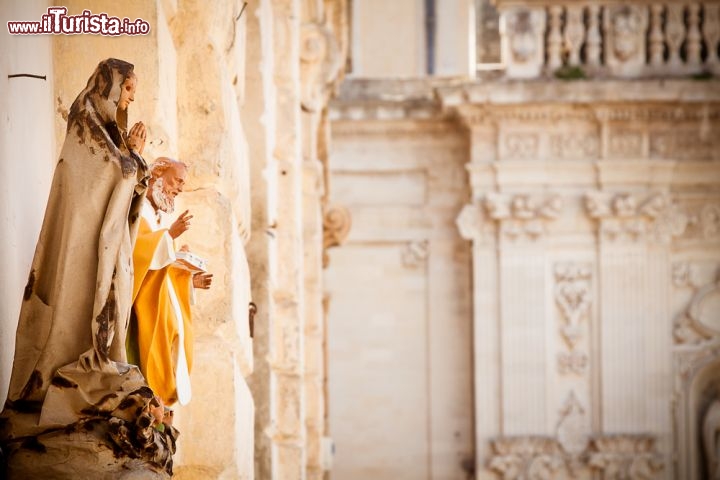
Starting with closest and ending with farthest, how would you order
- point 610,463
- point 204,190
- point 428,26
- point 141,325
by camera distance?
point 141,325 → point 204,190 → point 610,463 → point 428,26

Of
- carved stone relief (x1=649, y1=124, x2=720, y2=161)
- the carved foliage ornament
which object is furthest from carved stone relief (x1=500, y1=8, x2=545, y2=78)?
the carved foliage ornament

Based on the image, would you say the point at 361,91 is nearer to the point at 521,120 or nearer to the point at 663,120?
the point at 521,120

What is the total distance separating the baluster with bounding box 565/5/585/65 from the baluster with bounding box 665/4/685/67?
880mm

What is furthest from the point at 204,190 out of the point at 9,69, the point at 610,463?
the point at 610,463

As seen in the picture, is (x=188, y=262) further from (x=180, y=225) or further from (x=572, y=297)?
(x=572, y=297)

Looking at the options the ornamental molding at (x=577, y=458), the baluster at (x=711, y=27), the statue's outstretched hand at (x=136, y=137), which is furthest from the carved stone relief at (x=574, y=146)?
the statue's outstretched hand at (x=136, y=137)

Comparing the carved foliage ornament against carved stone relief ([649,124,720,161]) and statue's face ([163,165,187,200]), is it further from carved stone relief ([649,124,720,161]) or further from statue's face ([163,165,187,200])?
statue's face ([163,165,187,200])

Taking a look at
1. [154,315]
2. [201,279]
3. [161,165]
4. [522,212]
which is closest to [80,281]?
[154,315]

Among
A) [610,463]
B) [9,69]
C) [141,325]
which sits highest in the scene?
[9,69]

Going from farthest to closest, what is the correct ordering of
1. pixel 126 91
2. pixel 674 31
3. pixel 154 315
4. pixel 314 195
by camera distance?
pixel 674 31 → pixel 314 195 → pixel 154 315 → pixel 126 91

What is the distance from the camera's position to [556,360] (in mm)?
19656

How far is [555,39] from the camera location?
64.6 feet

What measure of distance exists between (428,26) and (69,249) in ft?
56.6

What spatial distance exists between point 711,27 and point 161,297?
1440 centimetres
